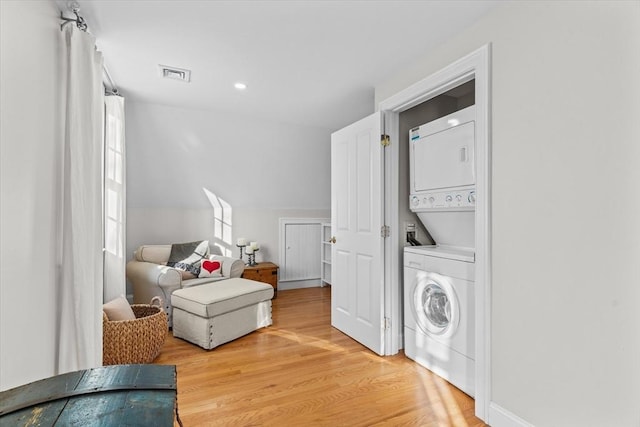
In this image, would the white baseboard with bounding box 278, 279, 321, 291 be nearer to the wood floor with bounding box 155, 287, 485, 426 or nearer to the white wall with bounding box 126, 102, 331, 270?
the white wall with bounding box 126, 102, 331, 270

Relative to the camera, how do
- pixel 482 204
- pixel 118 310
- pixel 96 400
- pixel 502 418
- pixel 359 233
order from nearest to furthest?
pixel 96 400, pixel 502 418, pixel 482 204, pixel 118 310, pixel 359 233

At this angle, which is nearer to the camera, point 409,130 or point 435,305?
point 435,305

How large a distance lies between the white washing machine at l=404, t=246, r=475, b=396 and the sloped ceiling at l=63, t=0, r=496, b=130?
147 cm

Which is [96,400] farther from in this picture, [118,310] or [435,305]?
[435,305]

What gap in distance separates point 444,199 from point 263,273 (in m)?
2.66

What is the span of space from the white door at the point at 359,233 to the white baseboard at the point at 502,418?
0.98 meters

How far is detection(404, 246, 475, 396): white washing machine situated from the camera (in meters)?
2.13

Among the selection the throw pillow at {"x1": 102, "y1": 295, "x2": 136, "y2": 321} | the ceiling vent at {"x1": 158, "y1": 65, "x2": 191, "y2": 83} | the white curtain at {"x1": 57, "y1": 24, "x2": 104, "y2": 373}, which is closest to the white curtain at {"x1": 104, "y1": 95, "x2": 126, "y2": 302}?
the throw pillow at {"x1": 102, "y1": 295, "x2": 136, "y2": 321}

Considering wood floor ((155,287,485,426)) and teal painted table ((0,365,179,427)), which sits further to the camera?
wood floor ((155,287,485,426))

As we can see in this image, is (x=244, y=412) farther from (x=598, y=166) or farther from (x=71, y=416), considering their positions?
(x=598, y=166)

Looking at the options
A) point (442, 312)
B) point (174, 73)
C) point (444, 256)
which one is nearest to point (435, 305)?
point (442, 312)

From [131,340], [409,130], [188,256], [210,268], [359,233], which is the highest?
[409,130]

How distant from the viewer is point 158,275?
319 cm

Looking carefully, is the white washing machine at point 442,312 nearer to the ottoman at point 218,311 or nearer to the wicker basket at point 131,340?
the ottoman at point 218,311
